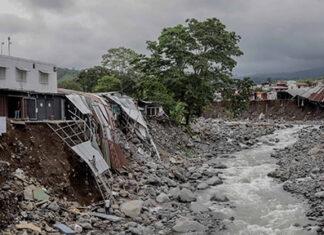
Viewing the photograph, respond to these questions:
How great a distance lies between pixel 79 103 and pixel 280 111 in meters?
43.0

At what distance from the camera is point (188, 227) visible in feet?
37.2

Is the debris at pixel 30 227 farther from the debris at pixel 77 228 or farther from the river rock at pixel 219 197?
the river rock at pixel 219 197

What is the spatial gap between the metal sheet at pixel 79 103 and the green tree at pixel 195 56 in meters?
10.2

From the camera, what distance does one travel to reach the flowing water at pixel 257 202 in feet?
39.0

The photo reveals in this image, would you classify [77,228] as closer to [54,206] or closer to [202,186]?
[54,206]

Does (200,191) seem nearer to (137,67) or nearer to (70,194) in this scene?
(70,194)

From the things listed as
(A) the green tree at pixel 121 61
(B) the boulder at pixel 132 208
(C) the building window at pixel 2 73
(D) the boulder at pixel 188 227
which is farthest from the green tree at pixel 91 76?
(D) the boulder at pixel 188 227

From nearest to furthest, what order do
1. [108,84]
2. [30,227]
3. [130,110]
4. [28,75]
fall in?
[30,227]
[28,75]
[130,110]
[108,84]

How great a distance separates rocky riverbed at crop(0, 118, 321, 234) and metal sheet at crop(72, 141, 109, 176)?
1125mm

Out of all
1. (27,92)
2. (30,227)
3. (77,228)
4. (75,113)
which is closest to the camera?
(30,227)

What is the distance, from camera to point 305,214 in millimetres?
12789

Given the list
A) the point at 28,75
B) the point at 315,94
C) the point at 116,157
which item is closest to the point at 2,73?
the point at 28,75

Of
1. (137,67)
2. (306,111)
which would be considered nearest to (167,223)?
(137,67)

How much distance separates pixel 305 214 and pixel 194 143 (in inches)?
615
